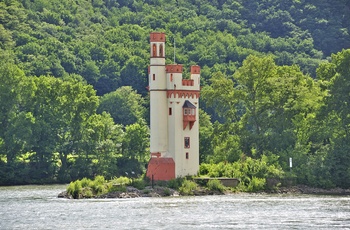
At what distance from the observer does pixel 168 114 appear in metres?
112

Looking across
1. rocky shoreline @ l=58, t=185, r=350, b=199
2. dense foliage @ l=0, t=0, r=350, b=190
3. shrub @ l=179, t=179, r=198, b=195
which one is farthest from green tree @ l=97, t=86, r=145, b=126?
shrub @ l=179, t=179, r=198, b=195

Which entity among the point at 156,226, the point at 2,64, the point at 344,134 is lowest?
the point at 156,226

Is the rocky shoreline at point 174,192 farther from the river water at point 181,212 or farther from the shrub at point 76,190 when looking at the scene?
the river water at point 181,212

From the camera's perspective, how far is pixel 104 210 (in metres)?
92.9

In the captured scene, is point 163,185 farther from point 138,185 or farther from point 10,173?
point 10,173

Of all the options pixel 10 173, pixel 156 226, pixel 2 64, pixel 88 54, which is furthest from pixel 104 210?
pixel 88 54

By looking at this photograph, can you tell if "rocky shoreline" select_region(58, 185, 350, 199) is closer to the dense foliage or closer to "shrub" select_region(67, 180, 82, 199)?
"shrub" select_region(67, 180, 82, 199)

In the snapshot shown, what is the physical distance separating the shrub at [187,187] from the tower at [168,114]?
9.13 ft

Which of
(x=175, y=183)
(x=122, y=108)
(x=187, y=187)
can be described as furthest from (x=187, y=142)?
(x=122, y=108)

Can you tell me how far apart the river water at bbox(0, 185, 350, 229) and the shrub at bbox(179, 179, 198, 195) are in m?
2.71

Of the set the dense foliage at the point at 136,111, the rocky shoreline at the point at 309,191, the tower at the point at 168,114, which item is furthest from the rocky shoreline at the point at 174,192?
the tower at the point at 168,114

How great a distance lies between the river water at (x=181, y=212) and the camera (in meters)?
82.7

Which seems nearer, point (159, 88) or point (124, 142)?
point (159, 88)

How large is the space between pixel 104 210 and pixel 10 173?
45672 mm
